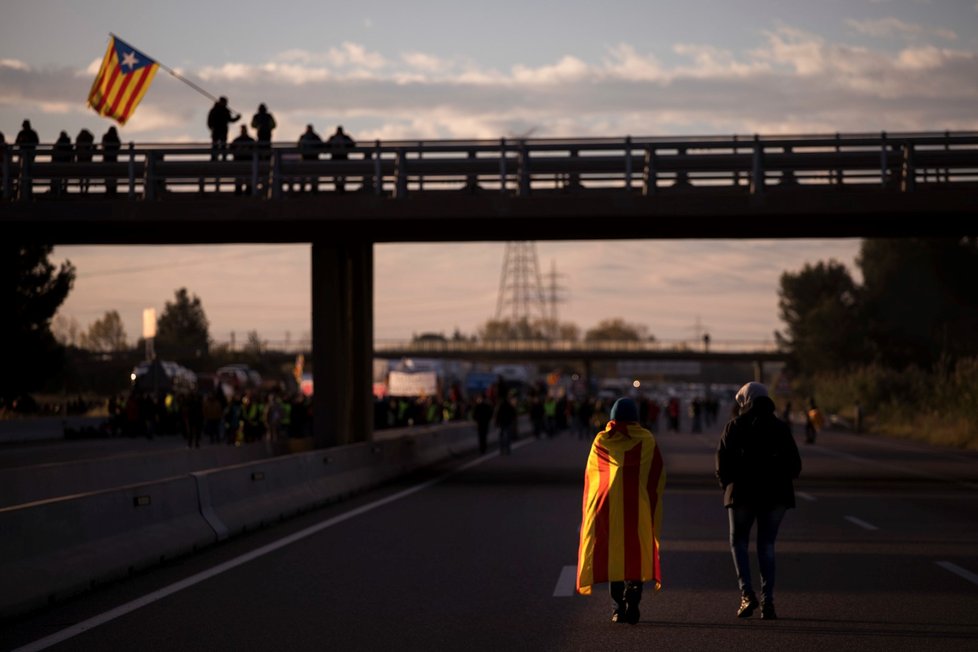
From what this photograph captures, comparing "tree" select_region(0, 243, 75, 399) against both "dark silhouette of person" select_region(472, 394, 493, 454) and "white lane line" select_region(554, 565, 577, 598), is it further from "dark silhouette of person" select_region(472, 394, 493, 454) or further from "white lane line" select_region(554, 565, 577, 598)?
"white lane line" select_region(554, 565, 577, 598)

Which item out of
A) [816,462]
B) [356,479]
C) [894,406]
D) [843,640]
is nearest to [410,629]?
[843,640]

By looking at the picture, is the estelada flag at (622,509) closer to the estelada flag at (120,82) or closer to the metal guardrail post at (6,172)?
the metal guardrail post at (6,172)

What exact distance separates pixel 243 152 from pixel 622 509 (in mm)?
21212

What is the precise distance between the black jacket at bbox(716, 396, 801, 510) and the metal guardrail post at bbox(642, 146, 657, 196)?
731 inches

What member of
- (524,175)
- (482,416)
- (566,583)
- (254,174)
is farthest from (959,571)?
(482,416)

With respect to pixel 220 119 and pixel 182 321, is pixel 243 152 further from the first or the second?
pixel 182 321

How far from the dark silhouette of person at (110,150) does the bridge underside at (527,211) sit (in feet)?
2.28

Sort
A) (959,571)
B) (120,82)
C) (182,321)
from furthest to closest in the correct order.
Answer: (182,321) < (120,82) < (959,571)

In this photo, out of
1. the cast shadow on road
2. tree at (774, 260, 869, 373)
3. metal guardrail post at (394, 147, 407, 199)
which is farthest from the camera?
tree at (774, 260, 869, 373)

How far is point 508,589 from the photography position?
13.6 m

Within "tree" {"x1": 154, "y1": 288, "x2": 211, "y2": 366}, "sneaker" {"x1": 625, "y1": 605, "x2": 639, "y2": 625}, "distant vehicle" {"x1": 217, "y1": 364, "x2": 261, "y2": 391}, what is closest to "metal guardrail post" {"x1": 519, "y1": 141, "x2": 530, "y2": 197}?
"sneaker" {"x1": 625, "y1": 605, "x2": 639, "y2": 625}

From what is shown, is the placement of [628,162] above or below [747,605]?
above

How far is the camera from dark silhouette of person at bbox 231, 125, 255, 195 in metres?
31.4

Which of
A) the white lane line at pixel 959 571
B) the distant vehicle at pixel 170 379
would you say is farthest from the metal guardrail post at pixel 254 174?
the distant vehicle at pixel 170 379
